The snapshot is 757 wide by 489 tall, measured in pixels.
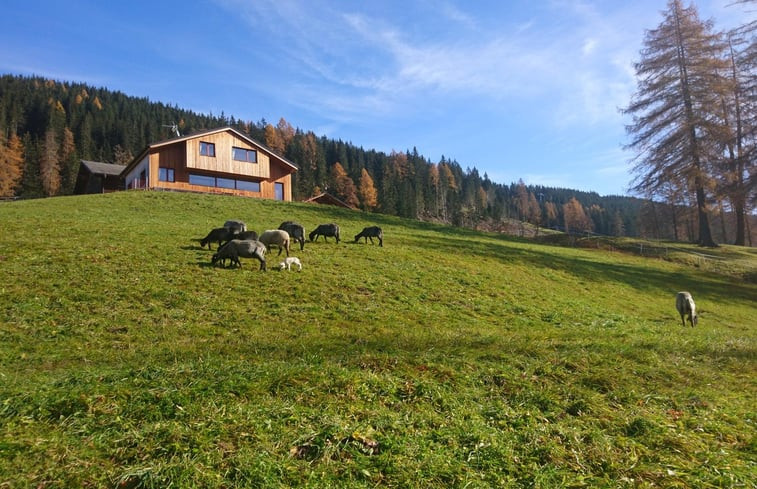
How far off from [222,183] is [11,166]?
6104 cm

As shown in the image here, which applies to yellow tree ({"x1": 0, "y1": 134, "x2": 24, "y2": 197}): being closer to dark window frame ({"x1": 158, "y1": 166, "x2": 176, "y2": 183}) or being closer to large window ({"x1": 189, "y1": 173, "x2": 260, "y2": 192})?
dark window frame ({"x1": 158, "y1": 166, "x2": 176, "y2": 183})

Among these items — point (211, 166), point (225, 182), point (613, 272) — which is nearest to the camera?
point (613, 272)

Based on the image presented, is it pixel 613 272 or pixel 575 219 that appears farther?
pixel 575 219

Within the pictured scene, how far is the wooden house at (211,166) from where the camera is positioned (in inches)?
1579

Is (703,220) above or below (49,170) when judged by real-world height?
below

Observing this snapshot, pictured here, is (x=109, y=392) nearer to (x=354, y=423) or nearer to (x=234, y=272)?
(x=354, y=423)

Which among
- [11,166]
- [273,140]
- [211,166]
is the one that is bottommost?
[211,166]

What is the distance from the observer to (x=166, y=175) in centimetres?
4041

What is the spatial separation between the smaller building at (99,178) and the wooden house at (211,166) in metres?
6.26

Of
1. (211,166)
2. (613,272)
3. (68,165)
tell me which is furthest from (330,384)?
(68,165)

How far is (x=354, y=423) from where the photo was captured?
441 centimetres

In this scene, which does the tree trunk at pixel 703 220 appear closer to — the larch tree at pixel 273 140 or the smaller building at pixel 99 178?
the smaller building at pixel 99 178

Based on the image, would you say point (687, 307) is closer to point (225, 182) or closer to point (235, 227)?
point (235, 227)

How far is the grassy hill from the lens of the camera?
3.71m
